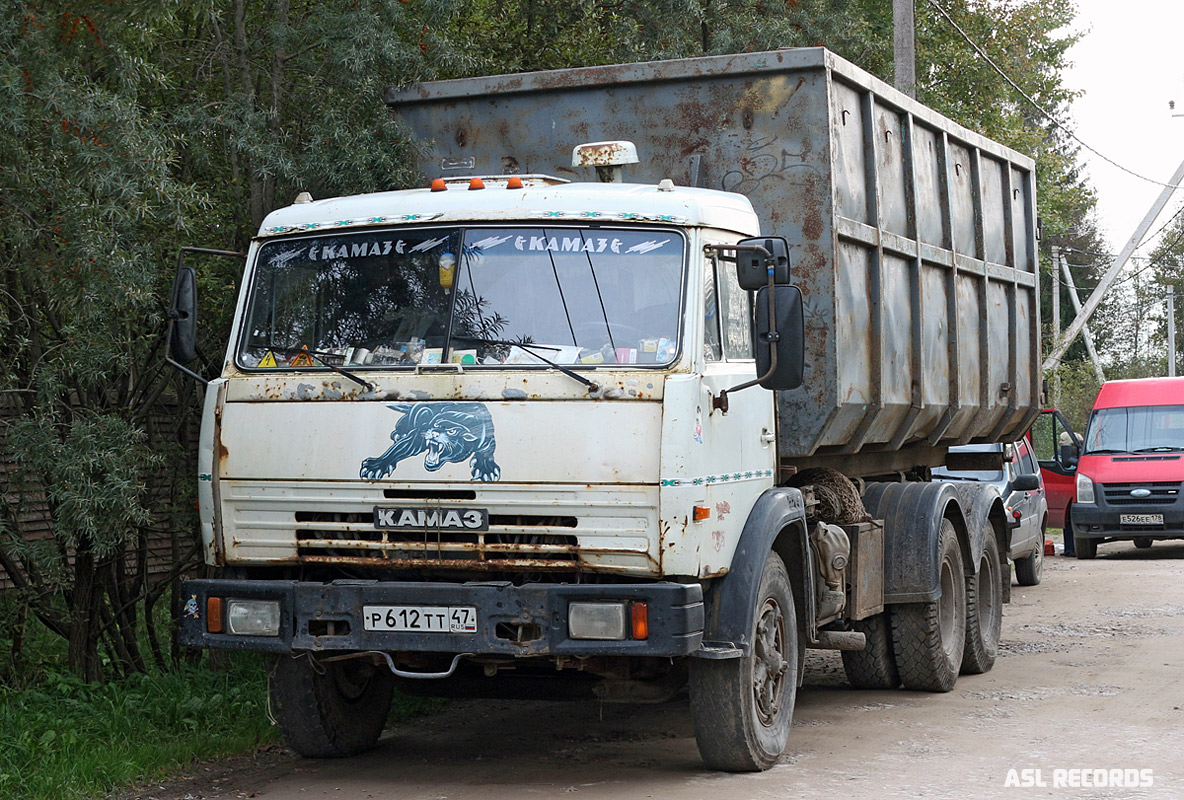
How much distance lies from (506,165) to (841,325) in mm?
2109

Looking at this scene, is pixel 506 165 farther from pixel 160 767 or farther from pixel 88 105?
pixel 160 767

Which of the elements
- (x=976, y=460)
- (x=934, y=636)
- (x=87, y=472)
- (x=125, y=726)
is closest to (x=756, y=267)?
(x=87, y=472)

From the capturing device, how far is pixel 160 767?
657cm

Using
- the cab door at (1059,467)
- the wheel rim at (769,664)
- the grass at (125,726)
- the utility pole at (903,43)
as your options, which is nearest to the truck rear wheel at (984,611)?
the wheel rim at (769,664)

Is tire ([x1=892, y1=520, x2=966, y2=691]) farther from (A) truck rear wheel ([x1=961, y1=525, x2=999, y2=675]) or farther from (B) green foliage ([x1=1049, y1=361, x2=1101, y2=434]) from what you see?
(B) green foliage ([x1=1049, y1=361, x2=1101, y2=434])

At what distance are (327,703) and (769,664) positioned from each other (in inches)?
82.3

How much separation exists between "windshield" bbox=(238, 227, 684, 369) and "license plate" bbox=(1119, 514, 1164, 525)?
45.4 ft

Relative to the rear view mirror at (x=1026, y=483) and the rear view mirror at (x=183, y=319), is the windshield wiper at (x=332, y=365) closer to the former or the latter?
the rear view mirror at (x=183, y=319)

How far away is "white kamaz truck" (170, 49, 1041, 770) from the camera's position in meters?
5.77

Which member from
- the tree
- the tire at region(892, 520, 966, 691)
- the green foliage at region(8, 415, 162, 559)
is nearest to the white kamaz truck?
the tree

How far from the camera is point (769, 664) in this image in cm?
658

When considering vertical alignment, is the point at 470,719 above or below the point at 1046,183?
below

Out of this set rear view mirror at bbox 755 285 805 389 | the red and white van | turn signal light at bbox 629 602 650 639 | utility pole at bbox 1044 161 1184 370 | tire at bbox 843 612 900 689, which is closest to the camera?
turn signal light at bbox 629 602 650 639

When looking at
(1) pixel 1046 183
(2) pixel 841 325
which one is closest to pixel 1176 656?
(2) pixel 841 325
